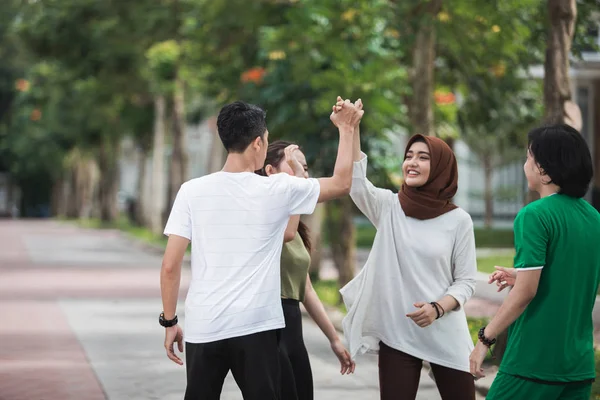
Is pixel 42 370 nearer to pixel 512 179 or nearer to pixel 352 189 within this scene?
pixel 352 189

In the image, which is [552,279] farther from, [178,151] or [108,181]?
[108,181]

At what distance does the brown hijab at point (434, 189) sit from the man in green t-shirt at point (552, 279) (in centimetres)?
100

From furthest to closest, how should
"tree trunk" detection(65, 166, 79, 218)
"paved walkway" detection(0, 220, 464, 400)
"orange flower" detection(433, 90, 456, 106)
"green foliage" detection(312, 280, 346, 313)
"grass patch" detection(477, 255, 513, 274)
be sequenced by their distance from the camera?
"tree trunk" detection(65, 166, 79, 218), "grass patch" detection(477, 255, 513, 274), "orange flower" detection(433, 90, 456, 106), "green foliage" detection(312, 280, 346, 313), "paved walkway" detection(0, 220, 464, 400)

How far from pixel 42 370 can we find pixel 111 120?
37379 mm

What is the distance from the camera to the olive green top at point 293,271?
6.24m

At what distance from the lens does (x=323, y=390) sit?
32.1 ft

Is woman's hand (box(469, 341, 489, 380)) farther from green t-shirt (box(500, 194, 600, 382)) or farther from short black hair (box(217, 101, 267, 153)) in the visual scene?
short black hair (box(217, 101, 267, 153))

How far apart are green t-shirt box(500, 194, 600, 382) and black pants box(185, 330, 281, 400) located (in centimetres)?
97

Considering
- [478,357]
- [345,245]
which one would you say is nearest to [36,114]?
[345,245]

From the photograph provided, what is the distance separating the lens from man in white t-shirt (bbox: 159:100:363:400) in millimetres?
4980

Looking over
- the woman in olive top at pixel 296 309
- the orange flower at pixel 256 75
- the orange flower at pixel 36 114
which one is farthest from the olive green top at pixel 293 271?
the orange flower at pixel 36 114

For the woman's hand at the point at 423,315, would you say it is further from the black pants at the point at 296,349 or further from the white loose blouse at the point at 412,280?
the black pants at the point at 296,349

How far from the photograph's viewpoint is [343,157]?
5098mm

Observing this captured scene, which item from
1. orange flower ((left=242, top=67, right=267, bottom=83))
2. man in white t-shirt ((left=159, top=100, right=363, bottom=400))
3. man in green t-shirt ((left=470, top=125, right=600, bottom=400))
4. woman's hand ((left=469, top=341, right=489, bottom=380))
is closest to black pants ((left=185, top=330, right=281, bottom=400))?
man in white t-shirt ((left=159, top=100, right=363, bottom=400))
